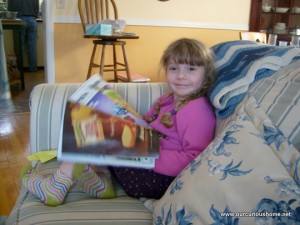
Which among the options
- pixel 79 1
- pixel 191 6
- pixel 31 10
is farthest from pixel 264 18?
pixel 31 10

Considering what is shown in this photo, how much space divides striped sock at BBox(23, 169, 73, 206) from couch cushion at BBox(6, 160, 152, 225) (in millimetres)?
19

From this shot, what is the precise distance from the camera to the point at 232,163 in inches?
25.1

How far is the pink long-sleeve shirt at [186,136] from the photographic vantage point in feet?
3.07

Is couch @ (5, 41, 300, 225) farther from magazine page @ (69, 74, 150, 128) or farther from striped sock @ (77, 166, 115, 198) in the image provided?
magazine page @ (69, 74, 150, 128)

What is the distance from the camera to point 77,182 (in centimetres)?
97

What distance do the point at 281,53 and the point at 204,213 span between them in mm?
570

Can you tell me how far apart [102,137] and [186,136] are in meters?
0.29

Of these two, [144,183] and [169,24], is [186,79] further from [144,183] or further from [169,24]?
[169,24]

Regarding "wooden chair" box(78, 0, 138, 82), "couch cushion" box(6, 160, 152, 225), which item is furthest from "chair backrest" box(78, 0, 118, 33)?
"couch cushion" box(6, 160, 152, 225)

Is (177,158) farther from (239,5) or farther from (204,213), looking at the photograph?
(239,5)

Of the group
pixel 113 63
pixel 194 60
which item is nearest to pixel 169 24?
pixel 113 63

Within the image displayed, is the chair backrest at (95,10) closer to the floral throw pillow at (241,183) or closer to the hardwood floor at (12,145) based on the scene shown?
→ the hardwood floor at (12,145)

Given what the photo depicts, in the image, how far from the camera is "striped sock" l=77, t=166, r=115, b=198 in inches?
36.7

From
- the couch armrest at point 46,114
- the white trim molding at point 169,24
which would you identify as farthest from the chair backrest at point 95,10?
the couch armrest at point 46,114
